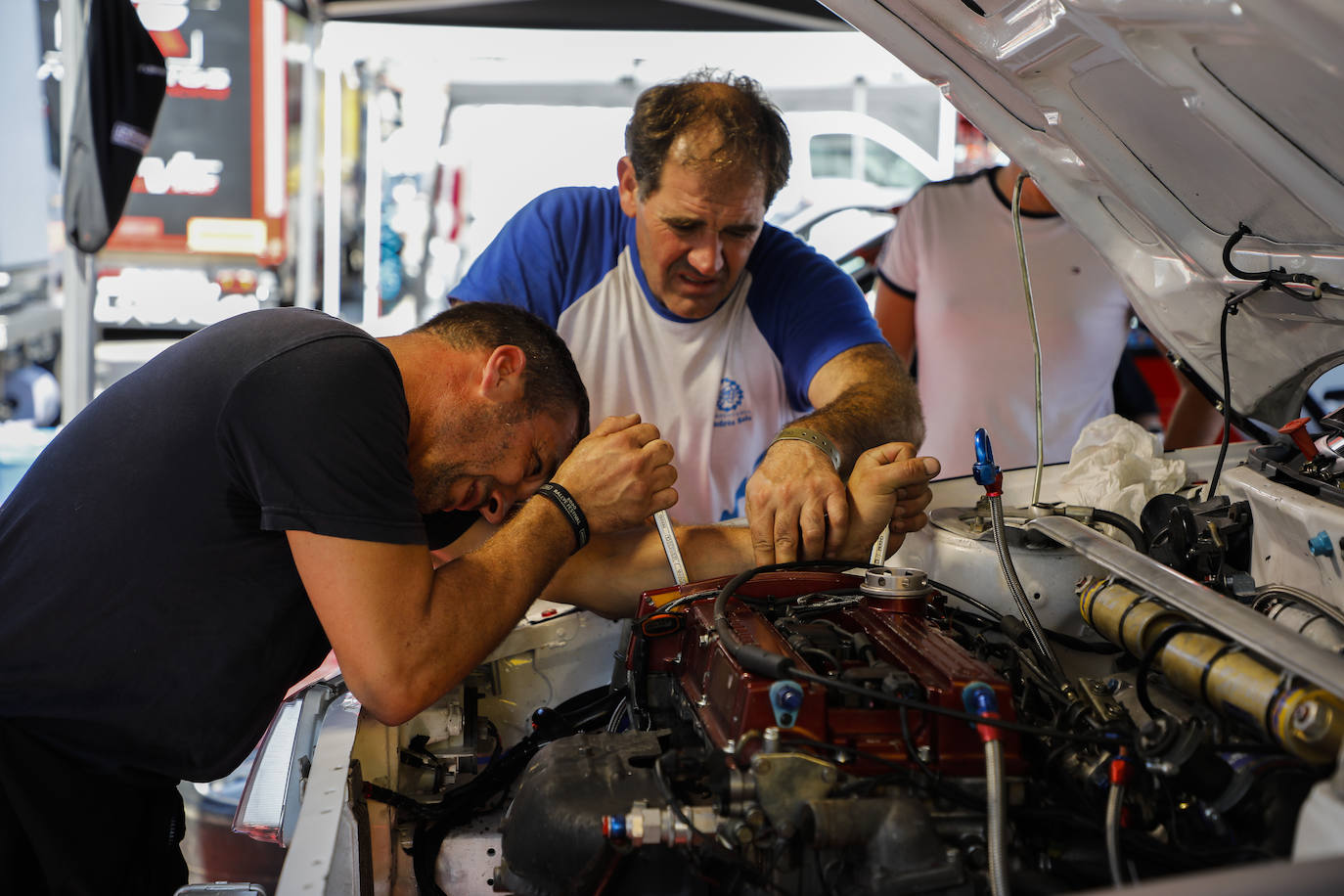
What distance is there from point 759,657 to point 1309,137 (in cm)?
81

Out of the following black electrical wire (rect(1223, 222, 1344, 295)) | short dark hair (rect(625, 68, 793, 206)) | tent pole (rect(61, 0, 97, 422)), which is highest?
short dark hair (rect(625, 68, 793, 206))

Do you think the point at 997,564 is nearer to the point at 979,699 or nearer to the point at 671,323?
the point at 979,699

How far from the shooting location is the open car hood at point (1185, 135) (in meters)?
1.04

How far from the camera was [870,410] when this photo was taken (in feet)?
6.57

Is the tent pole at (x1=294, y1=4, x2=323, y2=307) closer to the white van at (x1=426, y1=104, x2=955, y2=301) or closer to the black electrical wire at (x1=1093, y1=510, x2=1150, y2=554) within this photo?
the white van at (x1=426, y1=104, x2=955, y2=301)

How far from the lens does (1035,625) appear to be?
134 centimetres

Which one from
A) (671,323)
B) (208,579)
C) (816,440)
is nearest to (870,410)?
(816,440)

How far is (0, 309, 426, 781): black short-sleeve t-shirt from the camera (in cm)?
131

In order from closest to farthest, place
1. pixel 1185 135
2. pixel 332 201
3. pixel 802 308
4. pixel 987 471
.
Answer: pixel 1185 135, pixel 987 471, pixel 802 308, pixel 332 201

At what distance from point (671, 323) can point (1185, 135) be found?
1.15 m

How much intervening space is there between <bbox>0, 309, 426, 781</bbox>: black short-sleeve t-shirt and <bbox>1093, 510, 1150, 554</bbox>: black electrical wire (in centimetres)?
102

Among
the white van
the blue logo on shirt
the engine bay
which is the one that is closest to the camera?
the engine bay

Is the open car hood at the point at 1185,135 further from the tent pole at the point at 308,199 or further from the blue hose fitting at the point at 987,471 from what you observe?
the tent pole at the point at 308,199

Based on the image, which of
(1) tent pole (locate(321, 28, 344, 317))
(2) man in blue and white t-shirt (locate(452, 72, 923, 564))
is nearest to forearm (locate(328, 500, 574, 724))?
(2) man in blue and white t-shirt (locate(452, 72, 923, 564))
